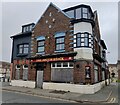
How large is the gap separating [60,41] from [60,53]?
1595 millimetres

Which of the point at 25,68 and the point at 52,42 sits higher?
the point at 52,42

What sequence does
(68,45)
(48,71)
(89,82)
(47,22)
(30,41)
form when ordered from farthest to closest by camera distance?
1. (30,41)
2. (47,22)
3. (48,71)
4. (68,45)
5. (89,82)

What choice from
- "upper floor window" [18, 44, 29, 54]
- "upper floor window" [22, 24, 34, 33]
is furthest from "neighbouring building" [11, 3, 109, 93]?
"upper floor window" [22, 24, 34, 33]

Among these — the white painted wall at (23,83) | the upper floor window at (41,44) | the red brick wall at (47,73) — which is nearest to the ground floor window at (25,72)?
the white painted wall at (23,83)

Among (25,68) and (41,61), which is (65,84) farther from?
(25,68)

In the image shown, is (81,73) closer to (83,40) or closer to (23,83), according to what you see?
(83,40)

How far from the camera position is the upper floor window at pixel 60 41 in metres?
19.3

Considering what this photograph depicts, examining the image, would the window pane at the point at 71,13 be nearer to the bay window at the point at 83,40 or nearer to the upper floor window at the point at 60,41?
the upper floor window at the point at 60,41

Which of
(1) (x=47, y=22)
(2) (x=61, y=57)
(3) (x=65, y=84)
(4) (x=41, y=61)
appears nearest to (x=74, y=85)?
(3) (x=65, y=84)

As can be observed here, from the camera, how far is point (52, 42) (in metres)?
20.2

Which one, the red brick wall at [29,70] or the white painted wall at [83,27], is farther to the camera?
the red brick wall at [29,70]

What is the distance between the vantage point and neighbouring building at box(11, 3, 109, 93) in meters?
17.5

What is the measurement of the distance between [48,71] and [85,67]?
16.0ft

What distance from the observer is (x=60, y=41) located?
19578mm
